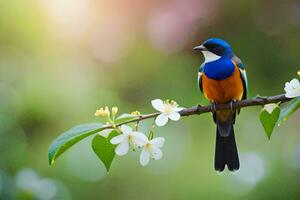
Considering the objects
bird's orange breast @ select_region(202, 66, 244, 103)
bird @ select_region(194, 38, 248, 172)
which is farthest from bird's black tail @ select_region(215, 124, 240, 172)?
bird's orange breast @ select_region(202, 66, 244, 103)

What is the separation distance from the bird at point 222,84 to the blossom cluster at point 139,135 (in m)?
0.58

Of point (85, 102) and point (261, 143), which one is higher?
point (85, 102)

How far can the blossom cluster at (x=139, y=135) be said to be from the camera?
102 cm

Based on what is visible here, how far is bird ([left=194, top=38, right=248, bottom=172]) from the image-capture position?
1.67m

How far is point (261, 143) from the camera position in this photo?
246cm

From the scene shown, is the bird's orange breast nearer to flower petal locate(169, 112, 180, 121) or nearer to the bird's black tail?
the bird's black tail

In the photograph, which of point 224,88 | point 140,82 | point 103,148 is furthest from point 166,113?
point 140,82

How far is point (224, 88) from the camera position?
65.5 inches

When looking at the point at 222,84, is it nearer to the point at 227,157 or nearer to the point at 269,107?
the point at 227,157

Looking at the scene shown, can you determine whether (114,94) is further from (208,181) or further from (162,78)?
(208,181)

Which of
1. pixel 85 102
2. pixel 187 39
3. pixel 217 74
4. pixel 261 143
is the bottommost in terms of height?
pixel 217 74

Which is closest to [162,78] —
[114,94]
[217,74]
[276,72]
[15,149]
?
[114,94]

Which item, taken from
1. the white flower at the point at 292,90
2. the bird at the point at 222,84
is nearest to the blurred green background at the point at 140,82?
the bird at the point at 222,84

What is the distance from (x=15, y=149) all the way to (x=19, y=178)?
0.60 m
